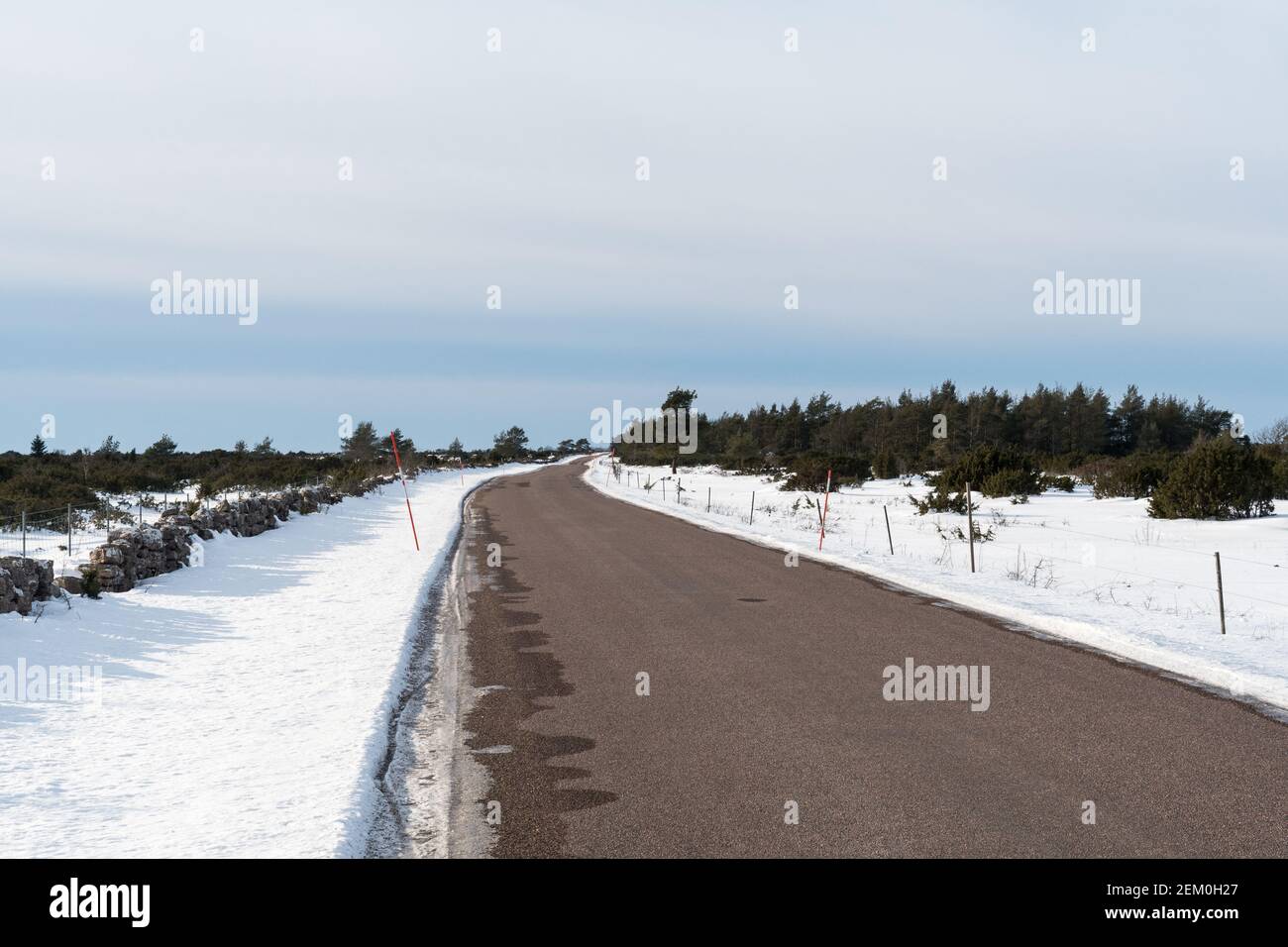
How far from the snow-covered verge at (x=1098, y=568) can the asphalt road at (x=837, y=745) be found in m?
0.75

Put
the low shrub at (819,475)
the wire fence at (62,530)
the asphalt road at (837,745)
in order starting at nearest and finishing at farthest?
the asphalt road at (837,745) < the wire fence at (62,530) < the low shrub at (819,475)

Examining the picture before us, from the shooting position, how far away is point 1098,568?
18188 mm

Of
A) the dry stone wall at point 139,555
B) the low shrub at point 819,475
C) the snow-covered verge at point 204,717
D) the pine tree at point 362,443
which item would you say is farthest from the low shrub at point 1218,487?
the pine tree at point 362,443

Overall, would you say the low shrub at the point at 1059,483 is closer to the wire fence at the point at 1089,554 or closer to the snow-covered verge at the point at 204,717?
the wire fence at the point at 1089,554

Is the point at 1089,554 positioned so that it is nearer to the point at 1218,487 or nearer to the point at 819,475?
the point at 1218,487

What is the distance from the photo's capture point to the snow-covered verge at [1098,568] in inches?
394

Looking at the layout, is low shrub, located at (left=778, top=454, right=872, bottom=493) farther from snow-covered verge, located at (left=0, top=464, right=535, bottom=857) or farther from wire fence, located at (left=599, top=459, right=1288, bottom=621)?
snow-covered verge, located at (left=0, top=464, right=535, bottom=857)

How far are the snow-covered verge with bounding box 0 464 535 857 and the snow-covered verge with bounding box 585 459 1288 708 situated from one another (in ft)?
24.2

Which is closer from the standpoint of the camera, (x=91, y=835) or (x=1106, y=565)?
(x=91, y=835)

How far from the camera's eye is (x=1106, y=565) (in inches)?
728

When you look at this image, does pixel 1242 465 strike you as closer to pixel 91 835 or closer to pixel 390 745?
pixel 390 745

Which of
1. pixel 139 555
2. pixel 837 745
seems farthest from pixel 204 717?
pixel 139 555
